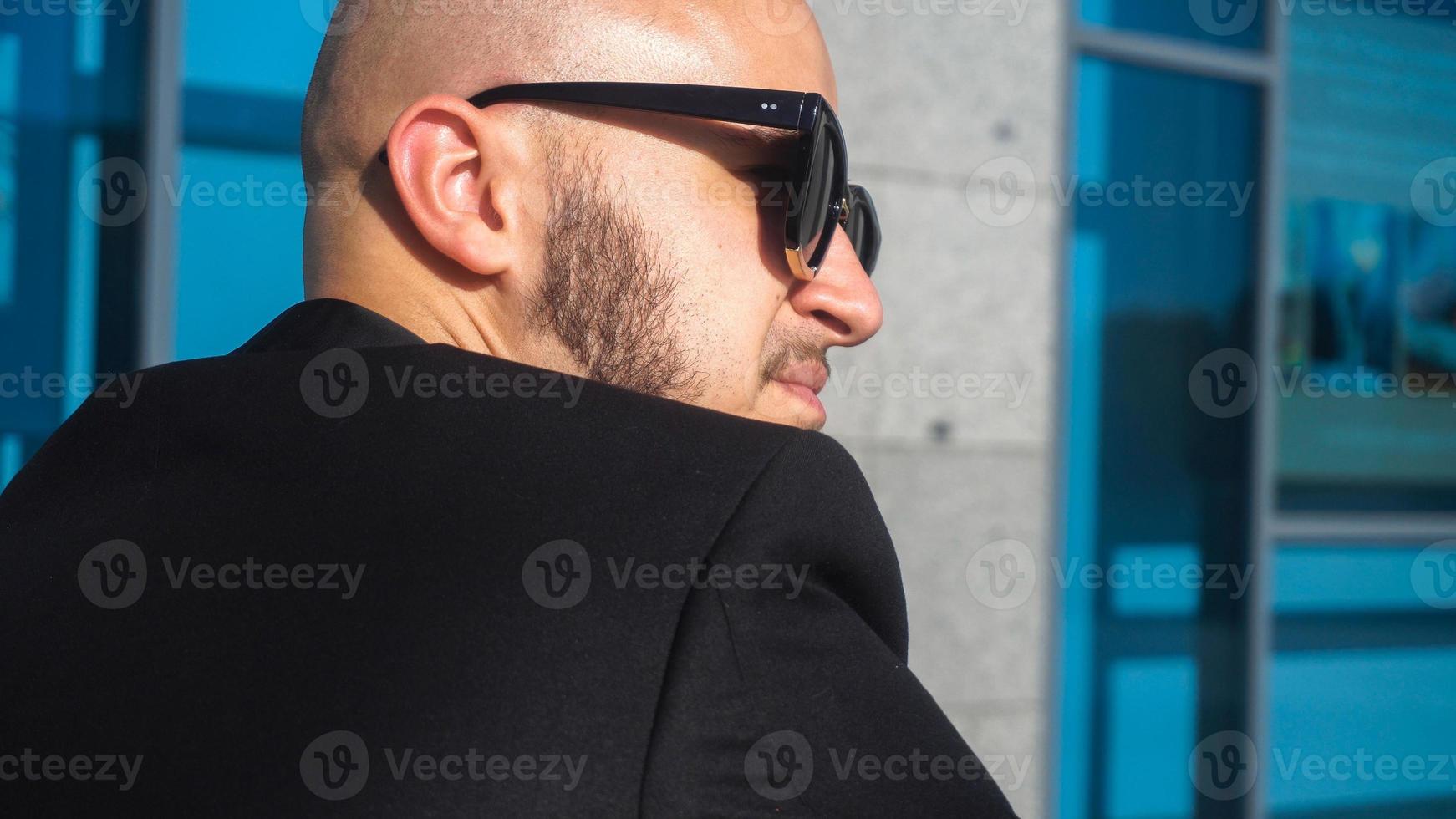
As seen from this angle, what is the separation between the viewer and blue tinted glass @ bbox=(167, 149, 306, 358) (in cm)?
315

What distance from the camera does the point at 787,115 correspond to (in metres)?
1.59

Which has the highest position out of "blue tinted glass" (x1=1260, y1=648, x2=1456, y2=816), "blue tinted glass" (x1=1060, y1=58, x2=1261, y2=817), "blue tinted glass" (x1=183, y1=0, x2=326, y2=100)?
"blue tinted glass" (x1=183, y1=0, x2=326, y2=100)

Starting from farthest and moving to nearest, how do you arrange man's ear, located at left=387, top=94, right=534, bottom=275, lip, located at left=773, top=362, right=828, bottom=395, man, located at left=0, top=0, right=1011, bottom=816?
1. lip, located at left=773, top=362, right=828, bottom=395
2. man's ear, located at left=387, top=94, right=534, bottom=275
3. man, located at left=0, top=0, right=1011, bottom=816

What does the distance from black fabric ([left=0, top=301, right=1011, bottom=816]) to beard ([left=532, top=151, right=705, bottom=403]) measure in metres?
0.41

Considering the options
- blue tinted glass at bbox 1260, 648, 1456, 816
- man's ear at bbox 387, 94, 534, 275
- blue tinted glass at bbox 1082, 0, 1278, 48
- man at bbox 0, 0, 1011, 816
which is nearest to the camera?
man at bbox 0, 0, 1011, 816

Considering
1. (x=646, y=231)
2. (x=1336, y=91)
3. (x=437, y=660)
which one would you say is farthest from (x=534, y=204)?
(x=1336, y=91)

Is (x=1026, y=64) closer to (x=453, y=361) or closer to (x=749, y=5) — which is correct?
(x=749, y=5)

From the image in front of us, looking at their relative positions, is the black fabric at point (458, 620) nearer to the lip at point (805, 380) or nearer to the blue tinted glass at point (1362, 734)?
the lip at point (805, 380)

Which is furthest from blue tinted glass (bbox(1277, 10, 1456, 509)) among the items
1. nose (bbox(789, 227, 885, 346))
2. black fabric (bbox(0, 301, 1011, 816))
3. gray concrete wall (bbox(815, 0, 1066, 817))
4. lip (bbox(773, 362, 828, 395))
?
black fabric (bbox(0, 301, 1011, 816))

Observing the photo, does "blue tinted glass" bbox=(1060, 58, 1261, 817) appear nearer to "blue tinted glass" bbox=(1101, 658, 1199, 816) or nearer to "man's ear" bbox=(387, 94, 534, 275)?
"blue tinted glass" bbox=(1101, 658, 1199, 816)

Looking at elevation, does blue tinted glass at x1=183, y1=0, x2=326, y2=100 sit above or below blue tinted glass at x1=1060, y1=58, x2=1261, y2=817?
above

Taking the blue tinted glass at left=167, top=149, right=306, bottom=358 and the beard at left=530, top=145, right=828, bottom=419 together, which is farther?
the blue tinted glass at left=167, top=149, right=306, bottom=358

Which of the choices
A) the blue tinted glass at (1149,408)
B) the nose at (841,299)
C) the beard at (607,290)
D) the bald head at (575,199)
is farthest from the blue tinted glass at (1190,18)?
the beard at (607,290)

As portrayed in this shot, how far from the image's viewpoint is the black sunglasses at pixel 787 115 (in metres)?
1.57
